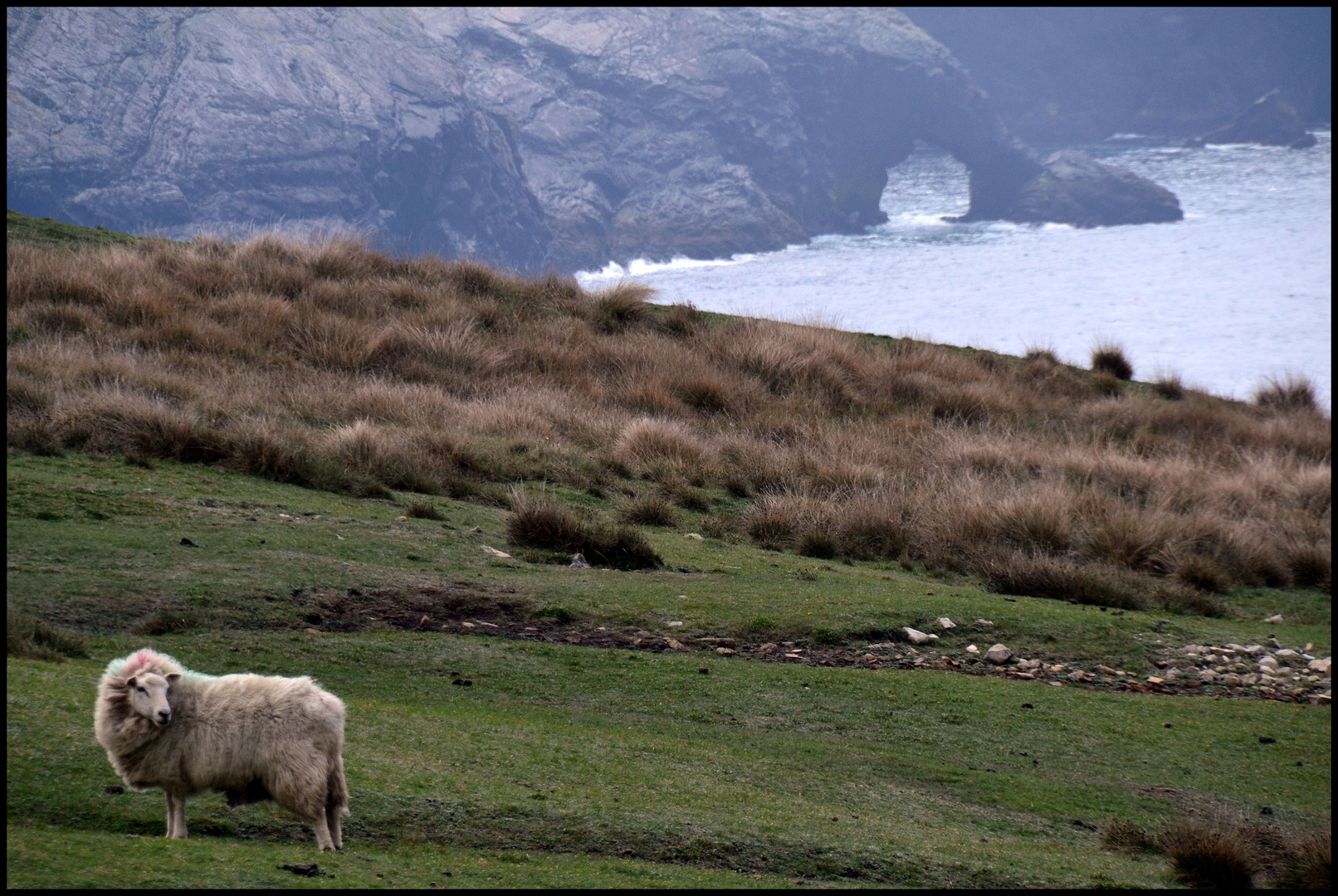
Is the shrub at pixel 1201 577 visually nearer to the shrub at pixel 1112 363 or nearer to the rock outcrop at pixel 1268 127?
the shrub at pixel 1112 363

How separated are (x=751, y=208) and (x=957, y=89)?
5032 centimetres

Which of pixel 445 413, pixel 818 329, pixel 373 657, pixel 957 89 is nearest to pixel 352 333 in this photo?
pixel 445 413

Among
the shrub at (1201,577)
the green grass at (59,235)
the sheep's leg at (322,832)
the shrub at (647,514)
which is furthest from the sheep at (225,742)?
the green grass at (59,235)

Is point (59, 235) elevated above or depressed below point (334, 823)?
above

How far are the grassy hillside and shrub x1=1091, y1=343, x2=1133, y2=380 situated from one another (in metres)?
4.53

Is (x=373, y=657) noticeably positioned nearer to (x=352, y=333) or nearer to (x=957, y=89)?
(x=352, y=333)

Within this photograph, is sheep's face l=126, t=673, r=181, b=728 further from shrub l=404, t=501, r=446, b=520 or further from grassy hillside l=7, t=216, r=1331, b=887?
shrub l=404, t=501, r=446, b=520

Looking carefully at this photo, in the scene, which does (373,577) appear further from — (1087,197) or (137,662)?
(1087,197)

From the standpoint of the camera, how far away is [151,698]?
106 inches

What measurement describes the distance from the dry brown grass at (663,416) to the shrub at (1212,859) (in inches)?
207

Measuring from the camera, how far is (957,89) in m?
130

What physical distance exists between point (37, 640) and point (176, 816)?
1728mm

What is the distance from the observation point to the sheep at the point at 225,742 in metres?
2.68

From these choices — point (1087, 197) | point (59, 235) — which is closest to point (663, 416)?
point (59, 235)
